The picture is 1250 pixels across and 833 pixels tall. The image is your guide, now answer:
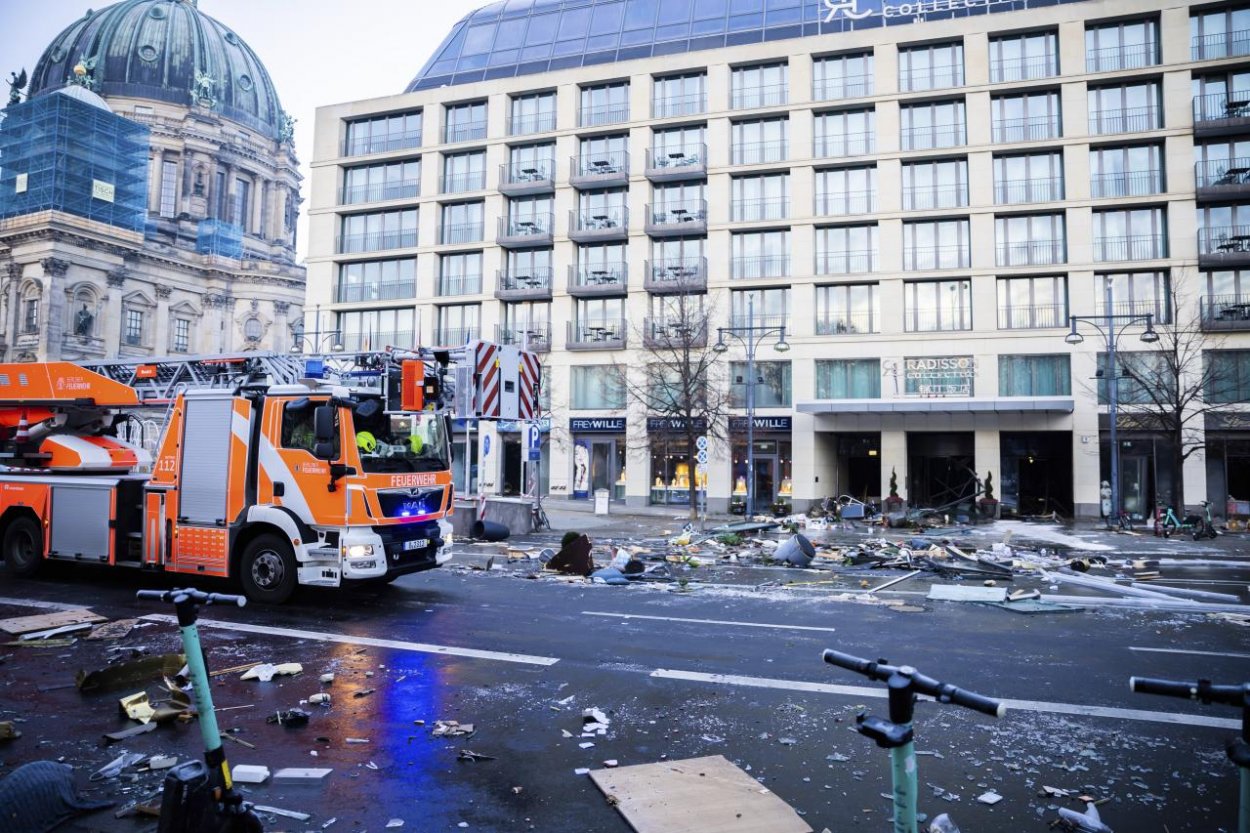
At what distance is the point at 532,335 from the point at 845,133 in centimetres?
1778

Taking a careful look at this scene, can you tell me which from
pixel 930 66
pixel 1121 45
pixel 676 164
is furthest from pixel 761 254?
pixel 1121 45

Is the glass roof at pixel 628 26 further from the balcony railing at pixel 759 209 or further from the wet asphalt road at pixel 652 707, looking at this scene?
the wet asphalt road at pixel 652 707

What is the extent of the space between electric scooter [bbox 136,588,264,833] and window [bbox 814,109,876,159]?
36.3 metres

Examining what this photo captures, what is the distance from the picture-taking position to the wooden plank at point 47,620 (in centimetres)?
822

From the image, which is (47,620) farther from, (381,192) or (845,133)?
(381,192)

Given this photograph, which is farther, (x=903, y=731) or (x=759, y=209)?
(x=759, y=209)

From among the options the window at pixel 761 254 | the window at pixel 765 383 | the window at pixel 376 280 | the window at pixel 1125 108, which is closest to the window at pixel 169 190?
the window at pixel 376 280

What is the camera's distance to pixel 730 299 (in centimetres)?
3625

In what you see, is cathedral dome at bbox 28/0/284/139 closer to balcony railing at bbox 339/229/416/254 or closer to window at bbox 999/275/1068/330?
balcony railing at bbox 339/229/416/254

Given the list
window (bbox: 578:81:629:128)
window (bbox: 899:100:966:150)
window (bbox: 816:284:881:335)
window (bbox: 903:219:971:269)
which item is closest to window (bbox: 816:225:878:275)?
window (bbox: 816:284:881:335)

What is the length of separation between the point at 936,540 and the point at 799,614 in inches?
471

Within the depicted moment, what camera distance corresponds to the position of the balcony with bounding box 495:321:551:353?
38938 millimetres

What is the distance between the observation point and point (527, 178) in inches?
1575

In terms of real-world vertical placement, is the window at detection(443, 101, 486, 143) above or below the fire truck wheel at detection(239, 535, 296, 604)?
above
